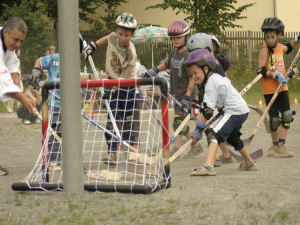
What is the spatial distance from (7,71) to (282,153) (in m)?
3.50

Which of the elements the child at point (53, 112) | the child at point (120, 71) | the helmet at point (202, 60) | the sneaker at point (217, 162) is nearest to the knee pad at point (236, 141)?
the sneaker at point (217, 162)

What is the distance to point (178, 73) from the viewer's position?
27.1 feet

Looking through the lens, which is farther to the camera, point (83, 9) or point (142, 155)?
point (83, 9)

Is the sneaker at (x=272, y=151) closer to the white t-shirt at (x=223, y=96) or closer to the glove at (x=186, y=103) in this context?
the glove at (x=186, y=103)

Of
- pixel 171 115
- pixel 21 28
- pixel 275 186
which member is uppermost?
pixel 21 28

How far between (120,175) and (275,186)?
1.56 m

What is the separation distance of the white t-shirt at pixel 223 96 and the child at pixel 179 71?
120 centimetres

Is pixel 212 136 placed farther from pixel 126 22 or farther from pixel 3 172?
pixel 3 172

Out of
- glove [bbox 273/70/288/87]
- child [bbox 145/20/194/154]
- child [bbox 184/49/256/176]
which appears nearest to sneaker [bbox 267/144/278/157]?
glove [bbox 273/70/288/87]

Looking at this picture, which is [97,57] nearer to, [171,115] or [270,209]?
[171,115]

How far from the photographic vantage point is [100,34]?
25484mm

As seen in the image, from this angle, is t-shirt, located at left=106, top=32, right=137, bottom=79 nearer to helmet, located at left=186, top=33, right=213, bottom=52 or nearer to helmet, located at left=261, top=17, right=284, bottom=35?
helmet, located at left=186, top=33, right=213, bottom=52

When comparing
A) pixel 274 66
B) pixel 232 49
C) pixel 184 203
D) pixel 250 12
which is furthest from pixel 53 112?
pixel 250 12

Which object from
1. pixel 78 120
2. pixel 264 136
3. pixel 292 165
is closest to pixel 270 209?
pixel 78 120
